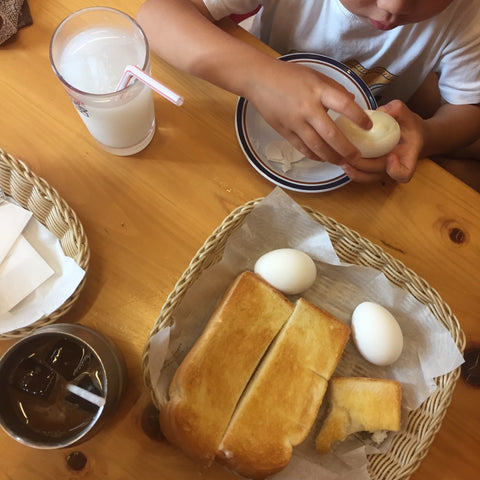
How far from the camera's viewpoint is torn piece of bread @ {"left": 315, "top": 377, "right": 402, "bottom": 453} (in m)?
0.56

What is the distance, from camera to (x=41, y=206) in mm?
602

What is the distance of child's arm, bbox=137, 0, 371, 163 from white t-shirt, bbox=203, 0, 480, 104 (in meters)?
0.07

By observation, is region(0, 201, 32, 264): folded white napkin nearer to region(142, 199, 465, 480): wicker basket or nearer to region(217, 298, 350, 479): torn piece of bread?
region(142, 199, 465, 480): wicker basket

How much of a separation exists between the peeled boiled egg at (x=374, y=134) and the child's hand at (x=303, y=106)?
2 centimetres

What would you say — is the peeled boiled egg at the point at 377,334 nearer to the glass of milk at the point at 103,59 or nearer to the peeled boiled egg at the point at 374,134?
the peeled boiled egg at the point at 374,134

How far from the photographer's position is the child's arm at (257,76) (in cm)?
59

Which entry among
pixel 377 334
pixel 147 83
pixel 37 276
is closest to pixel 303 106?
pixel 147 83

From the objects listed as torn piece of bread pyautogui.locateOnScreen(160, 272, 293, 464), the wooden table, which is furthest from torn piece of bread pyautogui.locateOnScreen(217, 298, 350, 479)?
the wooden table

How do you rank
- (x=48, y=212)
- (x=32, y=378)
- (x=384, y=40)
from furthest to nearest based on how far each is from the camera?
(x=384, y=40)
(x=48, y=212)
(x=32, y=378)

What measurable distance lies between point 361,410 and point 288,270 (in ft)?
0.66

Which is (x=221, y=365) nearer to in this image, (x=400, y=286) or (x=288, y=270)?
(x=288, y=270)

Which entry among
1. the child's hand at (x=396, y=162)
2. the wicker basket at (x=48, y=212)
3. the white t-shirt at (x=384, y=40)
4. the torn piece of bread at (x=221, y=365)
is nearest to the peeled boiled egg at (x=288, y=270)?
the torn piece of bread at (x=221, y=365)

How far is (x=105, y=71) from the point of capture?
0.56 meters

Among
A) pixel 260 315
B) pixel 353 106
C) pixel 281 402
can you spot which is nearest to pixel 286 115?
pixel 353 106
